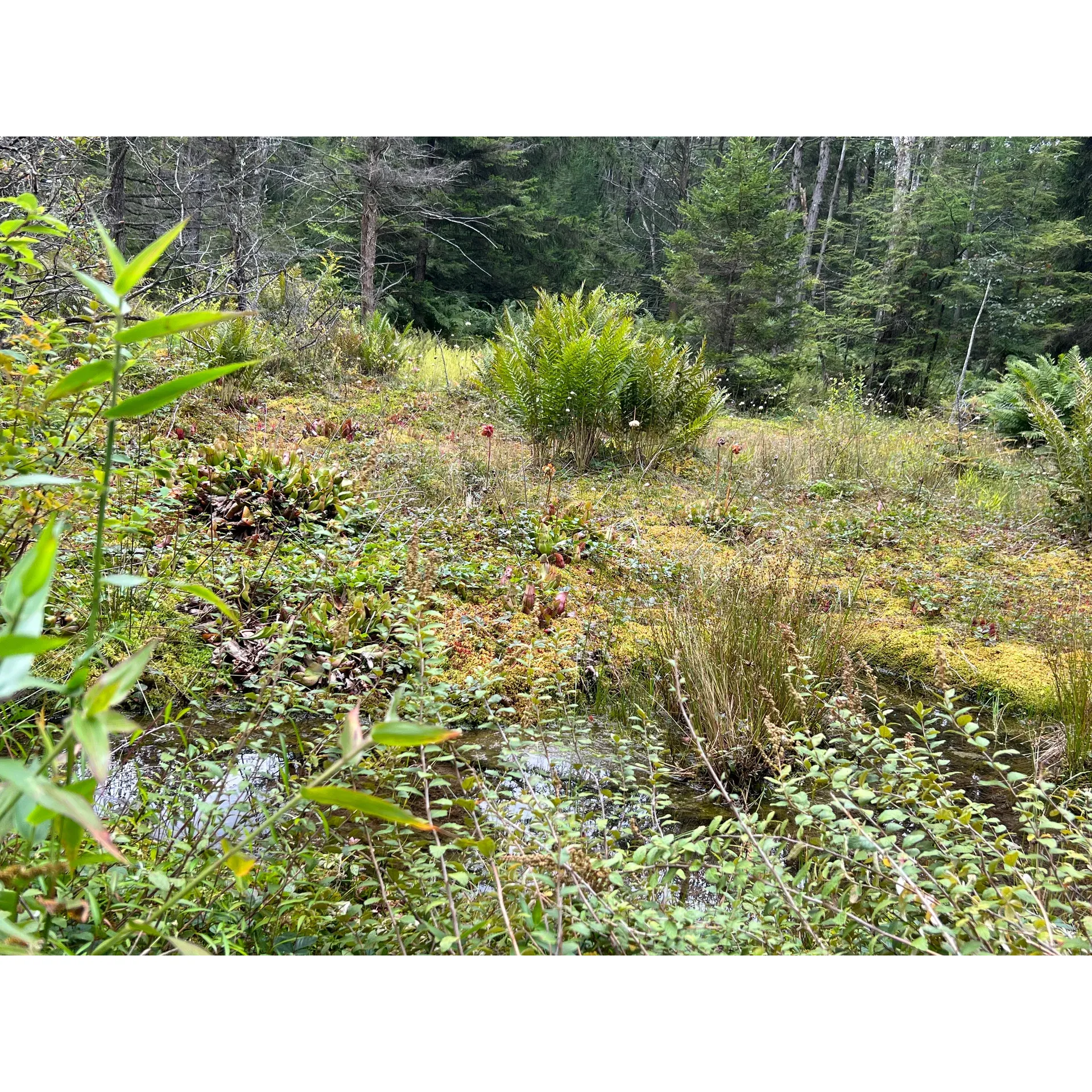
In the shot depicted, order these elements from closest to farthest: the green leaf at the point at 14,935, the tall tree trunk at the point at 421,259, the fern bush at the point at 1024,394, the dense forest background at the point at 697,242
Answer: the green leaf at the point at 14,935
the dense forest background at the point at 697,242
the fern bush at the point at 1024,394
the tall tree trunk at the point at 421,259

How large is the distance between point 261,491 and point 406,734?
2.44 meters

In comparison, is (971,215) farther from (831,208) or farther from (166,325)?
(166,325)

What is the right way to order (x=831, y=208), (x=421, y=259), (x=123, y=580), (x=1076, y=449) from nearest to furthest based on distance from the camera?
(x=123, y=580)
(x=1076, y=449)
(x=421, y=259)
(x=831, y=208)

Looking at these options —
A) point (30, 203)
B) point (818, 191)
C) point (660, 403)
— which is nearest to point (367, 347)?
point (660, 403)

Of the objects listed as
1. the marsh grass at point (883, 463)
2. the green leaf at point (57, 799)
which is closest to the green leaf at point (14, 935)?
the green leaf at point (57, 799)

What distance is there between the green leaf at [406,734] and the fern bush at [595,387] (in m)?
3.54

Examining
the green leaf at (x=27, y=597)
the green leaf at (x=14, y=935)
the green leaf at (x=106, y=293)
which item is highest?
the green leaf at (x=106, y=293)

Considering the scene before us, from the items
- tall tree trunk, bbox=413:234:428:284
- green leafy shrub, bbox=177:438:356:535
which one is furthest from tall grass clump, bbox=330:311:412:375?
green leafy shrub, bbox=177:438:356:535

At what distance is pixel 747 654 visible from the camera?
1.88 m

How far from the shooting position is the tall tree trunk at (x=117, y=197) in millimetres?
3545

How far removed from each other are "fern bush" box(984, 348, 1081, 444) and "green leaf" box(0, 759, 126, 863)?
644cm

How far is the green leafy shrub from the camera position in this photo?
2.50m

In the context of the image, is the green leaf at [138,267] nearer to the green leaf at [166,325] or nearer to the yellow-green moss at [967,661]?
the green leaf at [166,325]
